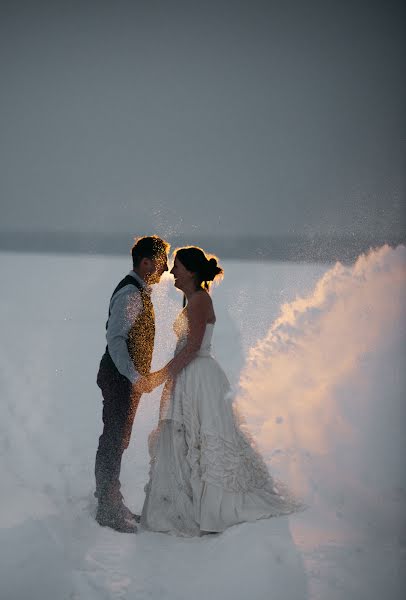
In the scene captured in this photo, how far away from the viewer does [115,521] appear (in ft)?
13.1

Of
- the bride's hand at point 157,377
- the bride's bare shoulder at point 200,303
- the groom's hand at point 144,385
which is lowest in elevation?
the groom's hand at point 144,385

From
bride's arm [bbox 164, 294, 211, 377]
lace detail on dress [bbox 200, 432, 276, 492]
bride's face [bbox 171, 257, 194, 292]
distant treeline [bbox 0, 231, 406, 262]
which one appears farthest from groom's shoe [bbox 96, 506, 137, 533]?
distant treeline [bbox 0, 231, 406, 262]

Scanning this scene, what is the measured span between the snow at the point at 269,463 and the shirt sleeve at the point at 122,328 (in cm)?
91

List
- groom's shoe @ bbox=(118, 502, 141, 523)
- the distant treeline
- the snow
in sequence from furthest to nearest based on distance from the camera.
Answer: the distant treeline → groom's shoe @ bbox=(118, 502, 141, 523) → the snow

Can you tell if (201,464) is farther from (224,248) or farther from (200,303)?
(224,248)

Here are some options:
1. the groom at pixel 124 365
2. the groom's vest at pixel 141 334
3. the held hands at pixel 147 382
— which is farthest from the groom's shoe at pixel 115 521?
the groom's vest at pixel 141 334

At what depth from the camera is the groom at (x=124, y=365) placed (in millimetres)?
3955

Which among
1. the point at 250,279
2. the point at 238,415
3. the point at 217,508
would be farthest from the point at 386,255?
the point at 250,279

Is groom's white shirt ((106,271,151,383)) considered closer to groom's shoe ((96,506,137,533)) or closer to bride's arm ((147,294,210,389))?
bride's arm ((147,294,210,389))

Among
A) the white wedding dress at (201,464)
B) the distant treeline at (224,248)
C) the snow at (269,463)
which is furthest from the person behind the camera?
the distant treeline at (224,248)

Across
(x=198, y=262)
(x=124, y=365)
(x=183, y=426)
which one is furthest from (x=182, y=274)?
(x=183, y=426)

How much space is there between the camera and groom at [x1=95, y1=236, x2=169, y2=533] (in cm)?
396

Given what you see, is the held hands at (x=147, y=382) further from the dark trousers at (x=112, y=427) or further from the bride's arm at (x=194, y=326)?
the bride's arm at (x=194, y=326)

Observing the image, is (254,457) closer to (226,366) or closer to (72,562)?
(72,562)
